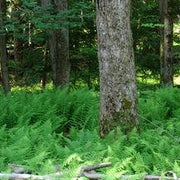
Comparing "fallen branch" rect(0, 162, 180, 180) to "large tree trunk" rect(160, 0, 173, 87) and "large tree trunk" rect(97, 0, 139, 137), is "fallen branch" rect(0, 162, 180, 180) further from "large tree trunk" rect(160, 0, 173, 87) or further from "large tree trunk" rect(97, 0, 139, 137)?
"large tree trunk" rect(160, 0, 173, 87)

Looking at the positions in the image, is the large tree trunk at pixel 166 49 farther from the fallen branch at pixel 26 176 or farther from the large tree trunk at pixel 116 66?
the fallen branch at pixel 26 176

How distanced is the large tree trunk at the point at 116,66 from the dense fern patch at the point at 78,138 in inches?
12.4

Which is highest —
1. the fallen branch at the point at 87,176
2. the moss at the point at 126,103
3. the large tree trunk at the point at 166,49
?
the large tree trunk at the point at 166,49

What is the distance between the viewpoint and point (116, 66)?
6.15m

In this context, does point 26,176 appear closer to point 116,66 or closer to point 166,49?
point 116,66

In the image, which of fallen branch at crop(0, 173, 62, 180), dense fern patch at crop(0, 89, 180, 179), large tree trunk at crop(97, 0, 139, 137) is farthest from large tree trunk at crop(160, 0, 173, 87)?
fallen branch at crop(0, 173, 62, 180)

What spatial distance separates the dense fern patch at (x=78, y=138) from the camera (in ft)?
16.3

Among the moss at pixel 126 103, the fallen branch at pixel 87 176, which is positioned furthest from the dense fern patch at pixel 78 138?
the moss at pixel 126 103

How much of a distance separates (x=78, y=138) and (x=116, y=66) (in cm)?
136

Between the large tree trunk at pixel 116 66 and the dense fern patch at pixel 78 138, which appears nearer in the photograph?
the dense fern patch at pixel 78 138

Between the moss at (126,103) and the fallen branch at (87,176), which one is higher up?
the moss at (126,103)

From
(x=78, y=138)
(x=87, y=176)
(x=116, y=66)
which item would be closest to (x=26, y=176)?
(x=87, y=176)

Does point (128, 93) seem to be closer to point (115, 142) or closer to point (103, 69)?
point (103, 69)

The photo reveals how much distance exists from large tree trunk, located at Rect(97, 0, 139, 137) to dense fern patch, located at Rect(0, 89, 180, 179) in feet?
1.03
